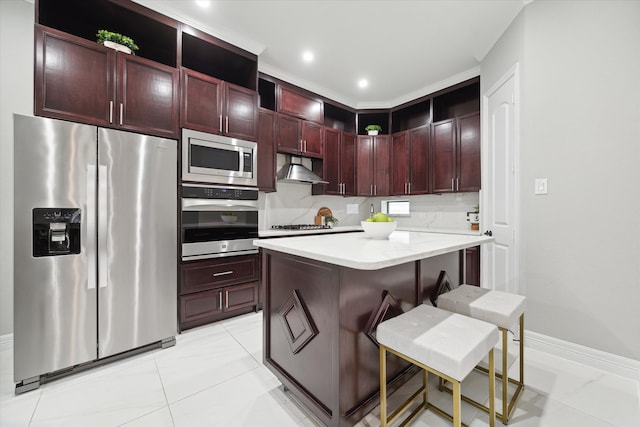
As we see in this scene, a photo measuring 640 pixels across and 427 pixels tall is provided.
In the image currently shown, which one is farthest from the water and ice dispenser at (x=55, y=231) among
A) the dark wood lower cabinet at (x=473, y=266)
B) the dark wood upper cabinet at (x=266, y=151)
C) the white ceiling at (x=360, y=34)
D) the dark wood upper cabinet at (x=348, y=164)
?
the dark wood lower cabinet at (x=473, y=266)

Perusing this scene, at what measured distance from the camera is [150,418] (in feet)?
4.63

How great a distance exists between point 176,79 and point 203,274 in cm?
180

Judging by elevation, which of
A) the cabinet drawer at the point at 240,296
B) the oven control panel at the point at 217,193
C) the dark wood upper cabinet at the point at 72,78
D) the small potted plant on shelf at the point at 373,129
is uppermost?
the small potted plant on shelf at the point at 373,129

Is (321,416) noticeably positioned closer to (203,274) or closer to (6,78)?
(203,274)

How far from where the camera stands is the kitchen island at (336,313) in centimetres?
123

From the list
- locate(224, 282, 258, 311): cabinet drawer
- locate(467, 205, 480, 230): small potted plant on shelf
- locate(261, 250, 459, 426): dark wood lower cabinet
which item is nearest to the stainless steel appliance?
locate(224, 282, 258, 311): cabinet drawer

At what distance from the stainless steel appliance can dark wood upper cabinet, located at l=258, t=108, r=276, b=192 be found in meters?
0.41

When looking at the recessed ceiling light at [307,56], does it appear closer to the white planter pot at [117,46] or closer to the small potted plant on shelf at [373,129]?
the small potted plant on shelf at [373,129]

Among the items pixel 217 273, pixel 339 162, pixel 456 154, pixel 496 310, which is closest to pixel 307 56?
pixel 339 162

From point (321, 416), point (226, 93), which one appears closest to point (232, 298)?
point (321, 416)

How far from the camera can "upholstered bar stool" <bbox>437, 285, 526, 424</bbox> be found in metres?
1.36

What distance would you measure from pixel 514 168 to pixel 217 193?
2.80 meters

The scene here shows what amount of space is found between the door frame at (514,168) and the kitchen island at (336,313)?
106 centimetres

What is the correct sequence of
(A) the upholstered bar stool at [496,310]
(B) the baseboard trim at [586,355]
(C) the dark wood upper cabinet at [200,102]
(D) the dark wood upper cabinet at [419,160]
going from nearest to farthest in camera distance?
(A) the upholstered bar stool at [496,310], (B) the baseboard trim at [586,355], (C) the dark wood upper cabinet at [200,102], (D) the dark wood upper cabinet at [419,160]
